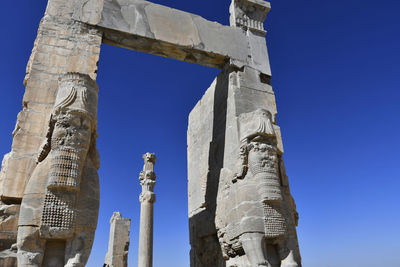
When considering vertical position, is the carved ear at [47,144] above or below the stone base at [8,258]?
above

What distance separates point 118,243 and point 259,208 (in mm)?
8634

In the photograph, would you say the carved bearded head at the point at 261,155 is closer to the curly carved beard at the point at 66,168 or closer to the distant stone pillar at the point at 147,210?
the curly carved beard at the point at 66,168

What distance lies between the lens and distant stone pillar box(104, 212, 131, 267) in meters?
11.7

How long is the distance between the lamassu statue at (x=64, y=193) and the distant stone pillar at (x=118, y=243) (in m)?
8.62

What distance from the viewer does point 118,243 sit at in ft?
39.4

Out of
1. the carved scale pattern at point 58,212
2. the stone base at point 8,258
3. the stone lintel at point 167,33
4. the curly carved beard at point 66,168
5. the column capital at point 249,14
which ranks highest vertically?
the column capital at point 249,14

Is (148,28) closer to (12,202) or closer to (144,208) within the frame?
(12,202)

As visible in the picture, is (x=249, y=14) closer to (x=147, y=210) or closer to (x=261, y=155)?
(x=261, y=155)

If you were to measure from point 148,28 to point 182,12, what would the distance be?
899 millimetres

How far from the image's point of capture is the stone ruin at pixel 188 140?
3.66 metres

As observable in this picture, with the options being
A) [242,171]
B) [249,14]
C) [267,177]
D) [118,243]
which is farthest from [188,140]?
[118,243]

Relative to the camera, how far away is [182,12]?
6.46 m

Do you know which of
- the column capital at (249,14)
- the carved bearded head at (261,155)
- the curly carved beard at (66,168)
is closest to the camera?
the curly carved beard at (66,168)

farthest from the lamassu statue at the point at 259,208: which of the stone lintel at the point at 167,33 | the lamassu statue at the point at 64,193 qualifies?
the lamassu statue at the point at 64,193
